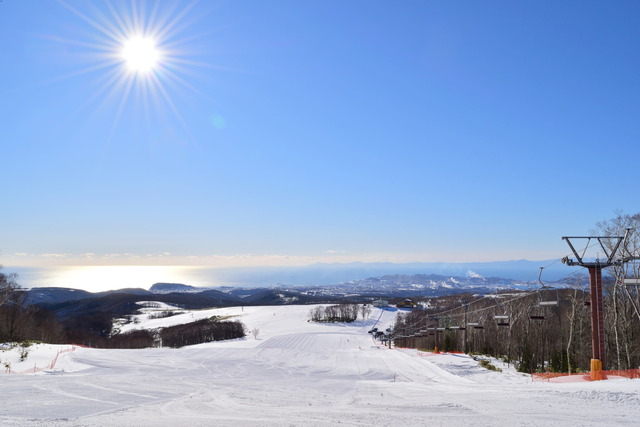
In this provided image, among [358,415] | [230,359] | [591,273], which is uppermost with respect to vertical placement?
[591,273]

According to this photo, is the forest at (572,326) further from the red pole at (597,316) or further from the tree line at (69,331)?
the tree line at (69,331)

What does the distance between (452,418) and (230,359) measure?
32.7m

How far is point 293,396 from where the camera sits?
67.8ft

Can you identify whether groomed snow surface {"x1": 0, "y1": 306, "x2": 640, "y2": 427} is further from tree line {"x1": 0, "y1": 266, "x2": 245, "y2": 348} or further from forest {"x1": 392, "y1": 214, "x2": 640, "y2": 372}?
tree line {"x1": 0, "y1": 266, "x2": 245, "y2": 348}

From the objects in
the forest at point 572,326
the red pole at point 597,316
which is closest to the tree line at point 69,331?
the forest at point 572,326

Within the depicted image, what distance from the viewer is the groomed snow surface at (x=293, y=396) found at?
13.2 m

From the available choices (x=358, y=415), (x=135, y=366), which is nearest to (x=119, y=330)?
(x=135, y=366)

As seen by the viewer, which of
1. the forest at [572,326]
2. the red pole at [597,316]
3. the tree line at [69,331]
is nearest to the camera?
the red pole at [597,316]

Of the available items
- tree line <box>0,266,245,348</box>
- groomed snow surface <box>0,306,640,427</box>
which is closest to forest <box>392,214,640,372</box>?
groomed snow surface <box>0,306,640,427</box>

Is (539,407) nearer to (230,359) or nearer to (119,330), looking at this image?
(230,359)

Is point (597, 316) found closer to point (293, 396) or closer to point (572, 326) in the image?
point (293, 396)

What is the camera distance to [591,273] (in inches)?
810

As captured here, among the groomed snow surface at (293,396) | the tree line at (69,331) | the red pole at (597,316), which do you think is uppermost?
the red pole at (597,316)

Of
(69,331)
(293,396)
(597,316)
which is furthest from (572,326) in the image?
(69,331)
